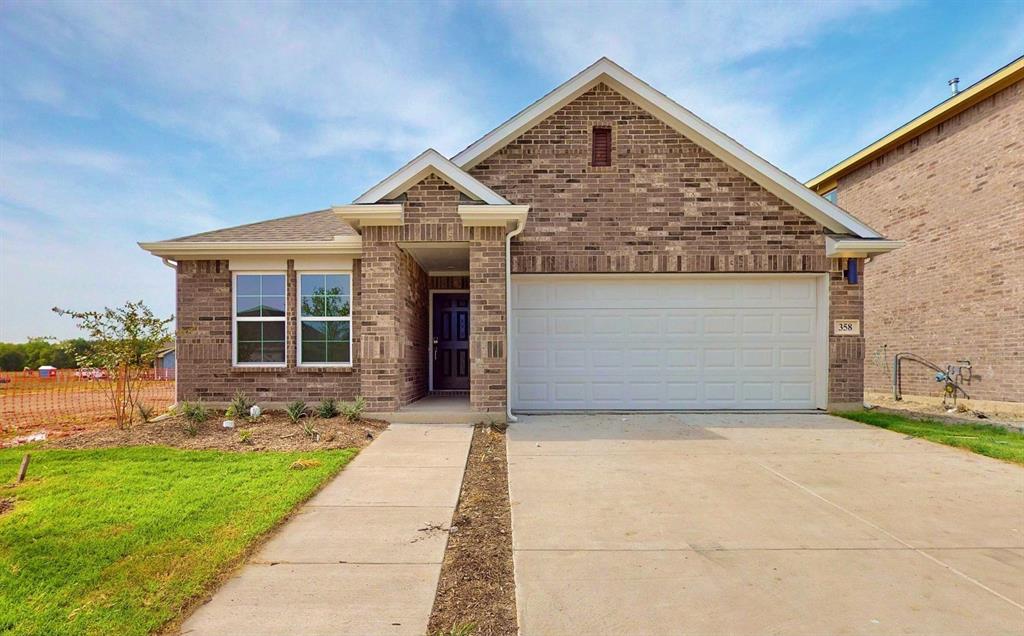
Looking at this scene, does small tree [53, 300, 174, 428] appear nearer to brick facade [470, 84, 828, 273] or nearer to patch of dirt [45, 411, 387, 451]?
patch of dirt [45, 411, 387, 451]

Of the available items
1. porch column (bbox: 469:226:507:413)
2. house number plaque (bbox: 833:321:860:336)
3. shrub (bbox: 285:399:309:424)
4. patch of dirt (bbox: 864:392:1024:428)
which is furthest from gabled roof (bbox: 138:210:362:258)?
patch of dirt (bbox: 864:392:1024:428)

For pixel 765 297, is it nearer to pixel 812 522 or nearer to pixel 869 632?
pixel 812 522

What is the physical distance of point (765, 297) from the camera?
931cm

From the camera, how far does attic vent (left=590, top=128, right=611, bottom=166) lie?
9.20 m

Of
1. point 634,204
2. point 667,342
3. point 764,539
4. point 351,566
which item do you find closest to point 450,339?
point 667,342

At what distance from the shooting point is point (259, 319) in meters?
8.98

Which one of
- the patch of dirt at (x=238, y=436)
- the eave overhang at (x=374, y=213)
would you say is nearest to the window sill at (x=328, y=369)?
the patch of dirt at (x=238, y=436)

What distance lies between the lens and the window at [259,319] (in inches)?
352

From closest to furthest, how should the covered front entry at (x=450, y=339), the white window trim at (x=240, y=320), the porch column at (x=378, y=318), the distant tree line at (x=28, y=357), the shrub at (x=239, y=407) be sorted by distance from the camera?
1. the porch column at (x=378, y=318)
2. the shrub at (x=239, y=407)
3. the white window trim at (x=240, y=320)
4. the covered front entry at (x=450, y=339)
5. the distant tree line at (x=28, y=357)

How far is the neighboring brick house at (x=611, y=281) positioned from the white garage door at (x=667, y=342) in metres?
0.03

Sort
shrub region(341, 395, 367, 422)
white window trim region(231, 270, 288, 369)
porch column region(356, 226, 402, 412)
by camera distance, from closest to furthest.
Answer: shrub region(341, 395, 367, 422), porch column region(356, 226, 402, 412), white window trim region(231, 270, 288, 369)

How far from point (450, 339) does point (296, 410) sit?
4.25m

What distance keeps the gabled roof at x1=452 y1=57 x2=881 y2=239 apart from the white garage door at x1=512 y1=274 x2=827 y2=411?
1.25 meters

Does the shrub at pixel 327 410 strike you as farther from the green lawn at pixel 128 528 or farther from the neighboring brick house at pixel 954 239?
the neighboring brick house at pixel 954 239
